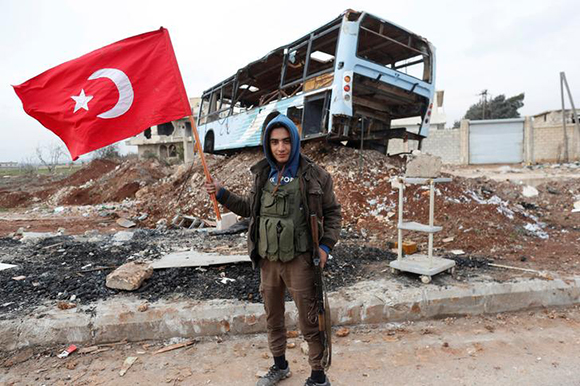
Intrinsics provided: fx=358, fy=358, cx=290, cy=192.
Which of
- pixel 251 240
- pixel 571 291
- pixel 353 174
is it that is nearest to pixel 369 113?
pixel 353 174

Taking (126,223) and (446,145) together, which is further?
(446,145)

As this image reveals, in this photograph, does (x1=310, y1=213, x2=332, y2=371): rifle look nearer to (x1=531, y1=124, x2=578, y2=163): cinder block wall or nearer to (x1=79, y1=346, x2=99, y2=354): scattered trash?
(x1=79, y1=346, x2=99, y2=354): scattered trash

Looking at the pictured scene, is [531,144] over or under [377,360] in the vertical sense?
over

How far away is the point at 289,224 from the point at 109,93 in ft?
6.85

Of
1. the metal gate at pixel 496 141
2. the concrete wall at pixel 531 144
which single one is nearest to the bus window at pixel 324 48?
the concrete wall at pixel 531 144

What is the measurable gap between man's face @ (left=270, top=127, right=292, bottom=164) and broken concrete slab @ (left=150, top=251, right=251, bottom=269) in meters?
2.22

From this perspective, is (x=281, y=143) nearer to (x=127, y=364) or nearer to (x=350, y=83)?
(x=127, y=364)

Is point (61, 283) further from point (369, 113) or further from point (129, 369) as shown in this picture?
point (369, 113)

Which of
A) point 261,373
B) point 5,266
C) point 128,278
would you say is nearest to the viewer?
A: point 261,373

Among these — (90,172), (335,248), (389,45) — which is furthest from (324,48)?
(90,172)

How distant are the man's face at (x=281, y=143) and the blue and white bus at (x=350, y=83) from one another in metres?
5.00

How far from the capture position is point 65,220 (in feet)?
34.3

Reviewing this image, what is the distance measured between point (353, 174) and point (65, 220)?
8432mm

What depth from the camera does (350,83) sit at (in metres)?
6.88
